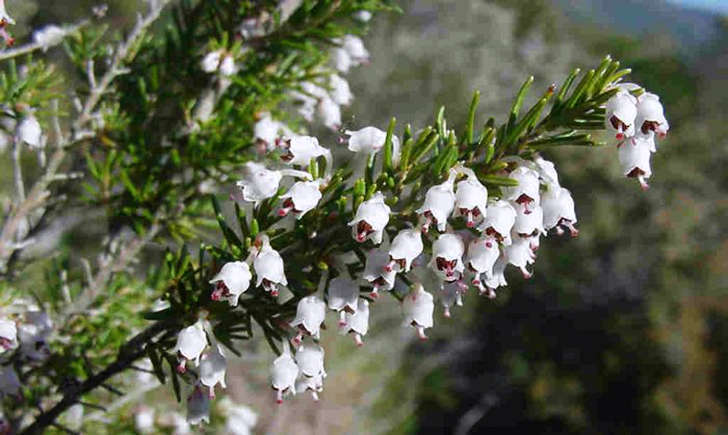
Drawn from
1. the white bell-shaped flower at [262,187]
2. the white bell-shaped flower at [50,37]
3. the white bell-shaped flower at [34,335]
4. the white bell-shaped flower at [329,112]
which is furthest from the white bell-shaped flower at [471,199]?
the white bell-shaped flower at [50,37]

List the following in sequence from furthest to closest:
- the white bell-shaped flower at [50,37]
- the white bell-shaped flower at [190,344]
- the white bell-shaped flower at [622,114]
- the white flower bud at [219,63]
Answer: the white flower bud at [219,63] → the white bell-shaped flower at [50,37] → the white bell-shaped flower at [190,344] → the white bell-shaped flower at [622,114]

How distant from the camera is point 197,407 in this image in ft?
4.87

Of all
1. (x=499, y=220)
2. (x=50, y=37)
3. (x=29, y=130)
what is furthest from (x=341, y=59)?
(x=499, y=220)

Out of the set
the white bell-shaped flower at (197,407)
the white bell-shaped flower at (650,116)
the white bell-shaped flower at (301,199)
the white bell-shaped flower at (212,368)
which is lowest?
the white bell-shaped flower at (197,407)

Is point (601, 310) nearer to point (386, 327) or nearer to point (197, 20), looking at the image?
point (386, 327)

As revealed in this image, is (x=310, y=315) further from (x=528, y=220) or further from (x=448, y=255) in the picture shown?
(x=528, y=220)

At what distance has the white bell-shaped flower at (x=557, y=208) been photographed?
4.17 ft

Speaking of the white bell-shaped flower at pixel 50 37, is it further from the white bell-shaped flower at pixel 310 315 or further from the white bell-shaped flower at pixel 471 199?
the white bell-shaped flower at pixel 471 199

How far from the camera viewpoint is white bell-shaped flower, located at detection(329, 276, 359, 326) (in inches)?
52.4

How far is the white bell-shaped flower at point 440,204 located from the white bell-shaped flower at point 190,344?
19.6 inches

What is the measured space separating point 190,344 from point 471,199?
61 centimetres

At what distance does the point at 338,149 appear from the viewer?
47.8 ft

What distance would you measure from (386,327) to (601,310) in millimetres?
→ 6972

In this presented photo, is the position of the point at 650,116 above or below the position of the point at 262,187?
above
